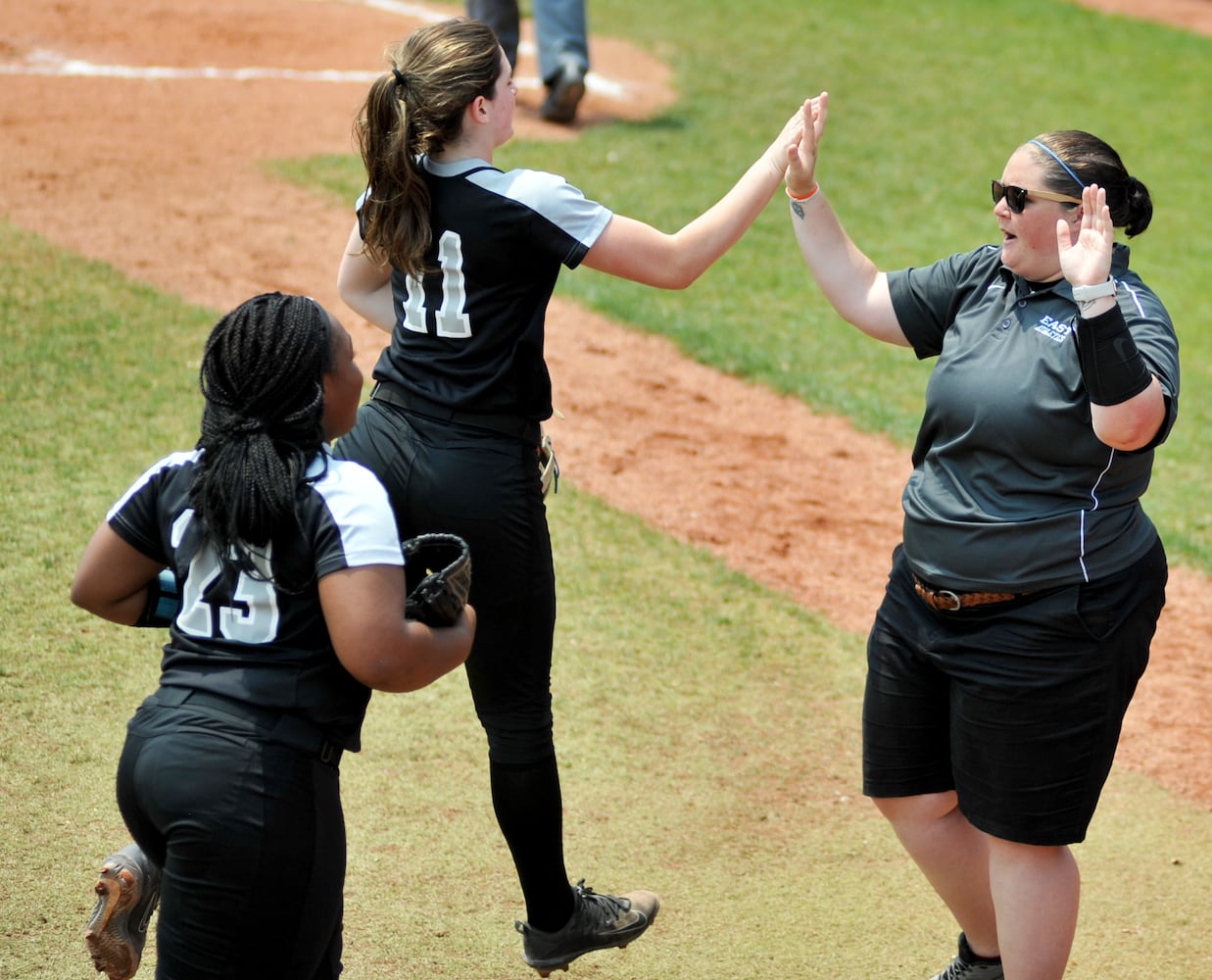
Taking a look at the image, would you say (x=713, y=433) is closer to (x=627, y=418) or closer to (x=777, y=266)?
(x=627, y=418)

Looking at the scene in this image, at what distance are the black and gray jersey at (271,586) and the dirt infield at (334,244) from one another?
11.7 ft

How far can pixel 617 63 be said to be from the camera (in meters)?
13.1

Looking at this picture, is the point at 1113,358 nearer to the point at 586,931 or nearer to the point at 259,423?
the point at 259,423

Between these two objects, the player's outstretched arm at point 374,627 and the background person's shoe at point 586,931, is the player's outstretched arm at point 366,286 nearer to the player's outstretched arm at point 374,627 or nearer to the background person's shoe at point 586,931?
the player's outstretched arm at point 374,627

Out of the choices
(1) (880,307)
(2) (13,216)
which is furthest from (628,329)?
(1) (880,307)

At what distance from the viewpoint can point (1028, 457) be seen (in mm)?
3072

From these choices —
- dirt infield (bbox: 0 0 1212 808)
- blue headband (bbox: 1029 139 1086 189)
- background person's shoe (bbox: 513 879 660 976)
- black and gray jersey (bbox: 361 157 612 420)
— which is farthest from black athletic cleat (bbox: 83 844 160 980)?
dirt infield (bbox: 0 0 1212 808)

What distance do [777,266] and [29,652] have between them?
6.13m

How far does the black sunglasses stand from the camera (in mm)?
3098

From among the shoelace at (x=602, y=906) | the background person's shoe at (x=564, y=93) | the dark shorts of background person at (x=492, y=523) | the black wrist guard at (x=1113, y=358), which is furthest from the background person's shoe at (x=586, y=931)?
the background person's shoe at (x=564, y=93)

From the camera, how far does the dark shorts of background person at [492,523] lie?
3.18 m

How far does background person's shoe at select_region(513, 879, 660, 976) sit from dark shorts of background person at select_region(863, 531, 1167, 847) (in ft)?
2.93

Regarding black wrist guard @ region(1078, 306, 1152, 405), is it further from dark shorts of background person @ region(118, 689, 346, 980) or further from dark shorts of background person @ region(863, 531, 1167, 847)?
dark shorts of background person @ region(118, 689, 346, 980)

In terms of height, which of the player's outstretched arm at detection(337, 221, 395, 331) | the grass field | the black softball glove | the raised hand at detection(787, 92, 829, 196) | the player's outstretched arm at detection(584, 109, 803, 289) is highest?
the raised hand at detection(787, 92, 829, 196)
